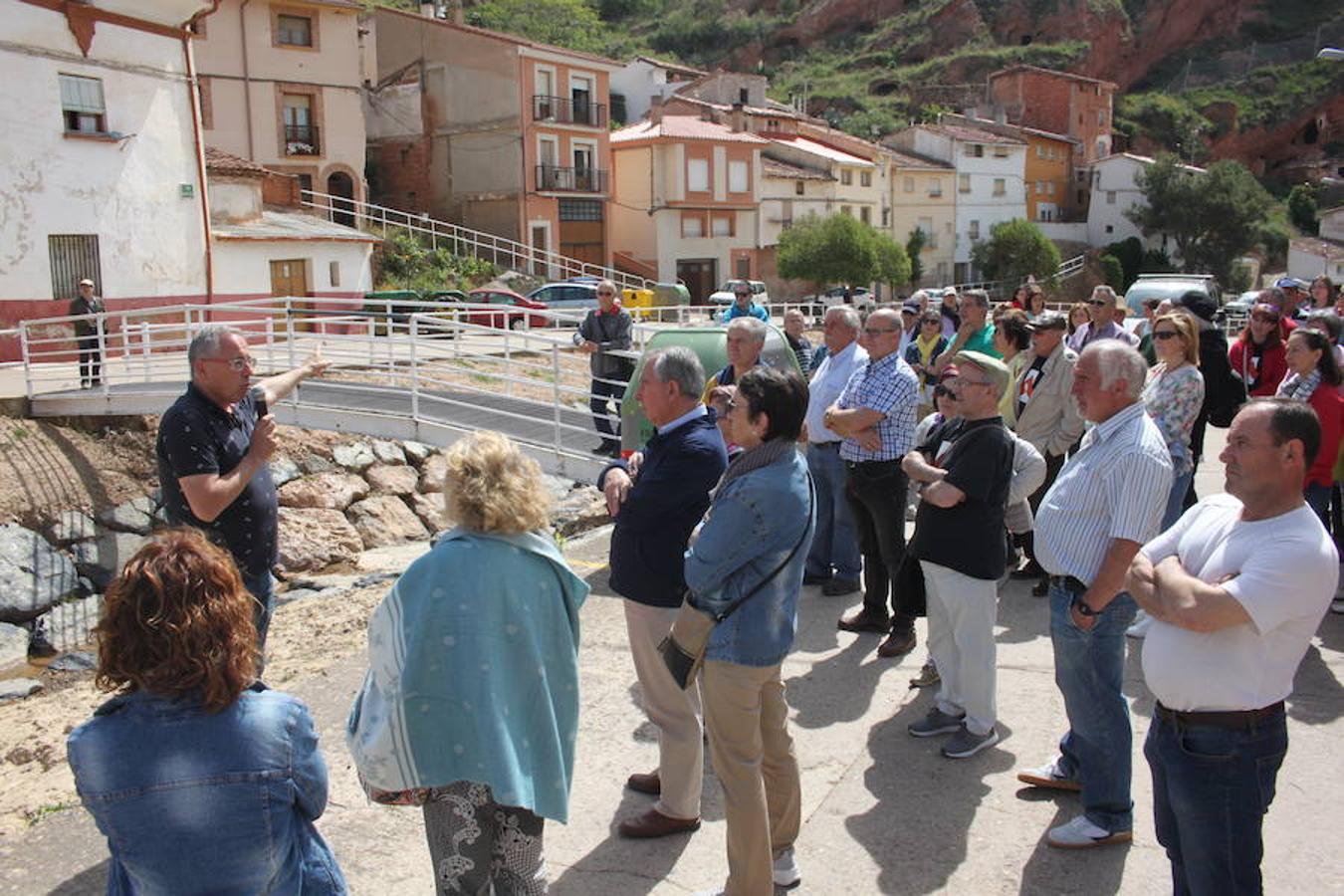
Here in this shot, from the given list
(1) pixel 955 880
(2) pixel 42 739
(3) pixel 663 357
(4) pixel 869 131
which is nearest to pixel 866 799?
(1) pixel 955 880

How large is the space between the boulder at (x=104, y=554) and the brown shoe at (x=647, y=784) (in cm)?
859

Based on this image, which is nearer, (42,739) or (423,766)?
(423,766)

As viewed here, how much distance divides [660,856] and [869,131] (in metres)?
63.9

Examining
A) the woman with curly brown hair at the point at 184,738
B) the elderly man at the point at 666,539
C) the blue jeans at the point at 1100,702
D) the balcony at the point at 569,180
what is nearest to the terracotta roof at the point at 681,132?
the balcony at the point at 569,180

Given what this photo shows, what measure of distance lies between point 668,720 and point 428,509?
9.02m

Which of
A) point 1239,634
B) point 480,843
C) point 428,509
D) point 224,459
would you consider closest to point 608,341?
point 428,509

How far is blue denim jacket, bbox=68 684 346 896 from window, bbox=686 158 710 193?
40028 millimetres

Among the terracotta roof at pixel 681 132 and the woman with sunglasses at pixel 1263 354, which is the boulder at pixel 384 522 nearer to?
the woman with sunglasses at pixel 1263 354

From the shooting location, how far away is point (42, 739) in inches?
245

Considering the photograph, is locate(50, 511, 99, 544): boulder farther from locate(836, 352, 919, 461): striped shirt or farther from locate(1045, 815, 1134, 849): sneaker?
locate(1045, 815, 1134, 849): sneaker

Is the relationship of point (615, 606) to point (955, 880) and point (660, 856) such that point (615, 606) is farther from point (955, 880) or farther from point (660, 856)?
point (955, 880)

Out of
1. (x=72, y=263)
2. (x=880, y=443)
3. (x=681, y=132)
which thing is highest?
(x=681, y=132)

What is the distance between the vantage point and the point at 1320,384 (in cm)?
559

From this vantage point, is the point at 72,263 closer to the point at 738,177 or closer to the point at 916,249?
the point at 738,177
